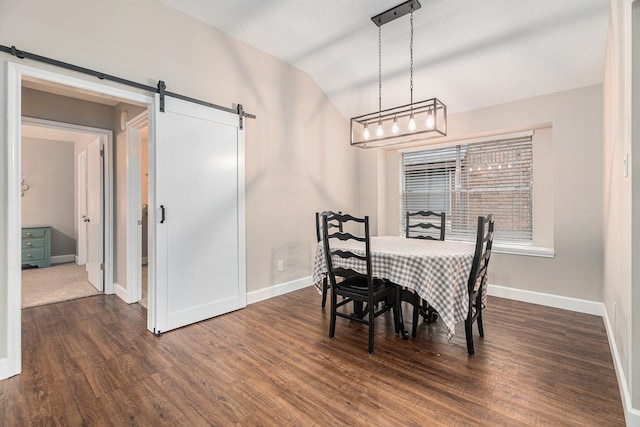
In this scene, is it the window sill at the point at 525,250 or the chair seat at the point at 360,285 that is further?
the window sill at the point at 525,250

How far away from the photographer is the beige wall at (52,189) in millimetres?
5684

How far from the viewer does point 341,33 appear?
324 cm

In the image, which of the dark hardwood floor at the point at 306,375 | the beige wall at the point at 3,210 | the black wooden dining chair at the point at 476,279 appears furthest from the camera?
the black wooden dining chair at the point at 476,279

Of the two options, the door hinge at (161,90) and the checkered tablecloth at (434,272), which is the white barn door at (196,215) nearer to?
the door hinge at (161,90)

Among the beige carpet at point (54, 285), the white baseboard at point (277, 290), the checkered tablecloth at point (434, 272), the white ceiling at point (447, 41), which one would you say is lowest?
the beige carpet at point (54, 285)

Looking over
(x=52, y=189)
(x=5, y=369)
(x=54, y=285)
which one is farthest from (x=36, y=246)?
(x=5, y=369)

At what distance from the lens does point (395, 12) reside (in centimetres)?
281

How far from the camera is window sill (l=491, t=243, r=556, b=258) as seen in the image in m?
3.37

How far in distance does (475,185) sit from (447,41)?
187cm

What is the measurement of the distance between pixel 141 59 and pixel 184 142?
74 centimetres

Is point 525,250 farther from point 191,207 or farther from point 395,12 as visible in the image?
point 191,207

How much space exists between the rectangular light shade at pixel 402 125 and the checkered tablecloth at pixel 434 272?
3.38ft

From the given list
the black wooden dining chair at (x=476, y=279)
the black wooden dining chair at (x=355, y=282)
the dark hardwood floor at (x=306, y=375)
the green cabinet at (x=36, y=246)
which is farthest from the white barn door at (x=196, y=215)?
the green cabinet at (x=36, y=246)
